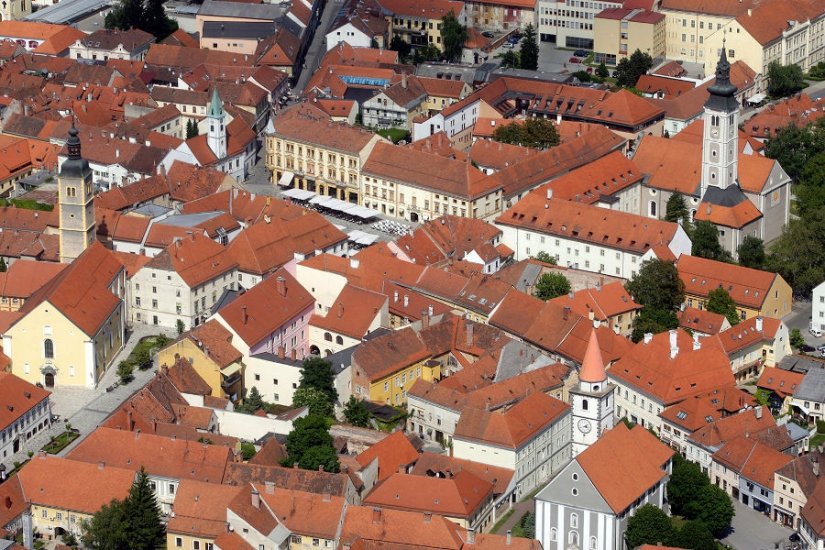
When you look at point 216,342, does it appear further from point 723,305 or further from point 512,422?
point 723,305

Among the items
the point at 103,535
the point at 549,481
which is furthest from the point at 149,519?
the point at 549,481

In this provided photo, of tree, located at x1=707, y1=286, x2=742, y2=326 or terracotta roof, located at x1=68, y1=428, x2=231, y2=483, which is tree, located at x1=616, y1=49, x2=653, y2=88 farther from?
terracotta roof, located at x1=68, y1=428, x2=231, y2=483

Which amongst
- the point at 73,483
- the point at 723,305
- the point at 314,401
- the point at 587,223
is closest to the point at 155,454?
the point at 73,483

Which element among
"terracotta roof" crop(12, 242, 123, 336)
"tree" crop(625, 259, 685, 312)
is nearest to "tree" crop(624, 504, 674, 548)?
"tree" crop(625, 259, 685, 312)

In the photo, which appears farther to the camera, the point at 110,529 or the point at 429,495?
the point at 429,495

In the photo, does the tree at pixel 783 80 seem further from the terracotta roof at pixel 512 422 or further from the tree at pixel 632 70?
the terracotta roof at pixel 512 422

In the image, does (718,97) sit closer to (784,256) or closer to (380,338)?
(784,256)
